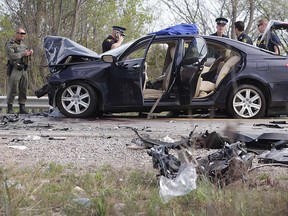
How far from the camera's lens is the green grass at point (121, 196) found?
3064 mm

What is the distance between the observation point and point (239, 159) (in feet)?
13.0

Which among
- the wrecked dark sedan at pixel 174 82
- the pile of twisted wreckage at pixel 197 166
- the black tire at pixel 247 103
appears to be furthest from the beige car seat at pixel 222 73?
the pile of twisted wreckage at pixel 197 166

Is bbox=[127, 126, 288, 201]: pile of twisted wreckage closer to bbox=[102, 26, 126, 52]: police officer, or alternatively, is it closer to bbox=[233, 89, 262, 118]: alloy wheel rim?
bbox=[233, 89, 262, 118]: alloy wheel rim

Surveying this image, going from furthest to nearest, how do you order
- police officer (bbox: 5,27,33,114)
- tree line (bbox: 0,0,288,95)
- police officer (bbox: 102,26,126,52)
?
tree line (bbox: 0,0,288,95), police officer (bbox: 102,26,126,52), police officer (bbox: 5,27,33,114)

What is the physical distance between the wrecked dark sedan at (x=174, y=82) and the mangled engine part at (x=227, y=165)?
502 cm

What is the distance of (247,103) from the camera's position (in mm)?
9438

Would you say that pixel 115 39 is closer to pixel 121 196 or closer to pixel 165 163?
pixel 165 163

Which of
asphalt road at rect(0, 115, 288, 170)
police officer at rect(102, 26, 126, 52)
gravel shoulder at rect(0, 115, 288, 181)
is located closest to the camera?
gravel shoulder at rect(0, 115, 288, 181)

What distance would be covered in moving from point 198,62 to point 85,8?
17.5 meters

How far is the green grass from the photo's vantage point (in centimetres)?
306

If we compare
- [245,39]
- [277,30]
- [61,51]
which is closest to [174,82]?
[61,51]

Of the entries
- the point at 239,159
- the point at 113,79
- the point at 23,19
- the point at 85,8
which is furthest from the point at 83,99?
the point at 85,8

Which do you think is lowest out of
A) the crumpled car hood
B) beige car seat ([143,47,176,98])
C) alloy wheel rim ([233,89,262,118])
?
alloy wheel rim ([233,89,262,118])

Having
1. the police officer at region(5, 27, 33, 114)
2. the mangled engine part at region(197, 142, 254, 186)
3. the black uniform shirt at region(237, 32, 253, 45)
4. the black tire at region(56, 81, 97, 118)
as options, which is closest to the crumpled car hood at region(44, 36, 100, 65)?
the black tire at region(56, 81, 97, 118)
